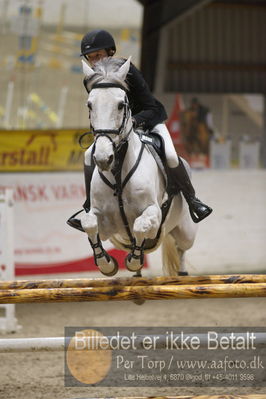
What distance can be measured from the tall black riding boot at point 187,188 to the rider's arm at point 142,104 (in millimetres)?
385

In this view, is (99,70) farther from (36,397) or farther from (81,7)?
(81,7)

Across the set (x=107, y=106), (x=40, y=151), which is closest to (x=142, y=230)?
(x=107, y=106)

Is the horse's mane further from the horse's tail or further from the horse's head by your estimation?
the horse's tail

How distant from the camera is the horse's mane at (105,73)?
3.99 m

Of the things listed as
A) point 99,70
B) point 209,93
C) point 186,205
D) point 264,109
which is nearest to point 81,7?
point 209,93

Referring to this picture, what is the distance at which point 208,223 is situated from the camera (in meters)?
9.72

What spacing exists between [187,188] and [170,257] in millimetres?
812

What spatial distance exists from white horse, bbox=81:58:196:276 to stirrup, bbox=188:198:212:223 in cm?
20

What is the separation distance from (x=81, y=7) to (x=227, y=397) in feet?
23.8

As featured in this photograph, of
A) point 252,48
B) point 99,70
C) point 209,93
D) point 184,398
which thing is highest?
point 252,48

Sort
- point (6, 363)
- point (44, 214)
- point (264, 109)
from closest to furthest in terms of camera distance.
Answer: point (6, 363), point (44, 214), point (264, 109)

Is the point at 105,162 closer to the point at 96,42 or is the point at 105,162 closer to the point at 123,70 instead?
the point at 123,70

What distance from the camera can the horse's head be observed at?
3812 millimetres

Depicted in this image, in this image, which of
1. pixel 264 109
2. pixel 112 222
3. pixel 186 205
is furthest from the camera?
pixel 264 109
